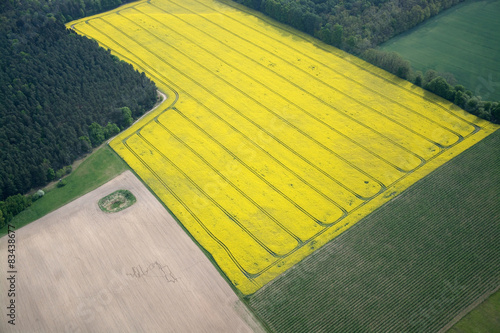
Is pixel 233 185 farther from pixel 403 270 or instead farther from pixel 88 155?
pixel 403 270

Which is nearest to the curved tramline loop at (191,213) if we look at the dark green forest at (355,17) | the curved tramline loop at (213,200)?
the curved tramline loop at (213,200)

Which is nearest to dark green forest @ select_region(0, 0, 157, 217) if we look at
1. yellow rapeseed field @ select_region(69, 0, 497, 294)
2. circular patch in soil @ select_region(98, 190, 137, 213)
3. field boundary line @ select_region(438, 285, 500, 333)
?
yellow rapeseed field @ select_region(69, 0, 497, 294)

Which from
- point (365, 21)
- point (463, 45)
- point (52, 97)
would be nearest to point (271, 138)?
point (365, 21)

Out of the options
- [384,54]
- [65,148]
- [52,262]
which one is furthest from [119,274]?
[384,54]

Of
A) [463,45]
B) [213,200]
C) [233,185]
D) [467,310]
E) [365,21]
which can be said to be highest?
[365,21]

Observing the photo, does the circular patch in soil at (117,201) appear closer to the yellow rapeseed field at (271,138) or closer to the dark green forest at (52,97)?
the yellow rapeseed field at (271,138)

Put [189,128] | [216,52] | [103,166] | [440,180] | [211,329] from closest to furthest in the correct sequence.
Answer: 1. [211,329]
2. [440,180]
3. [103,166]
4. [189,128]
5. [216,52]

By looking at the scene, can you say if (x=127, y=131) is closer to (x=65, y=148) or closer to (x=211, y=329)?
(x=65, y=148)
